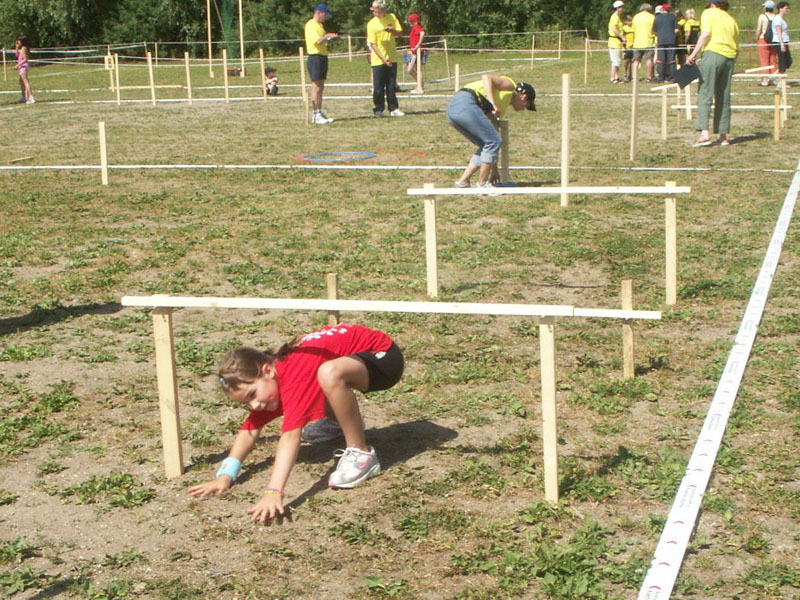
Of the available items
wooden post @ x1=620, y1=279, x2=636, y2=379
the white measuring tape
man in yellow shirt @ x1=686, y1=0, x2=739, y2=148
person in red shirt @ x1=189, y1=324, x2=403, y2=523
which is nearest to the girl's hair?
person in red shirt @ x1=189, y1=324, x2=403, y2=523

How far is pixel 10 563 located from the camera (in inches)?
146

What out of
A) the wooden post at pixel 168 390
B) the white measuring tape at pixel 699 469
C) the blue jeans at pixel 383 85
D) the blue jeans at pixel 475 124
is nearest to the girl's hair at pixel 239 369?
the wooden post at pixel 168 390

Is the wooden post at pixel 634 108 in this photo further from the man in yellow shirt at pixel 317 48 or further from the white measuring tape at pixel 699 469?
the man in yellow shirt at pixel 317 48

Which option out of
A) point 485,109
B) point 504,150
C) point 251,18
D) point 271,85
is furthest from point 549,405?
point 251,18

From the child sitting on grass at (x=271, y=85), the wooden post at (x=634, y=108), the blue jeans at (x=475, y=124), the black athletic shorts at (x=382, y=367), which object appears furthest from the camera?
the child sitting on grass at (x=271, y=85)

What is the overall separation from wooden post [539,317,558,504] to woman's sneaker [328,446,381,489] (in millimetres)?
748

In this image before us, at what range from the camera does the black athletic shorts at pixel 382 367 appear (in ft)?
14.3

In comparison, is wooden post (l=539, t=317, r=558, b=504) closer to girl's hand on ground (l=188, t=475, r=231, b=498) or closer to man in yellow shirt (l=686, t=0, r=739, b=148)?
girl's hand on ground (l=188, t=475, r=231, b=498)

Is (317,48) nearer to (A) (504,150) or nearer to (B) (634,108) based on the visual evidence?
(B) (634,108)

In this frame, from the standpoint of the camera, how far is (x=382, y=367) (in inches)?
173

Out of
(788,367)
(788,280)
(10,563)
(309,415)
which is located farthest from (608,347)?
(10,563)

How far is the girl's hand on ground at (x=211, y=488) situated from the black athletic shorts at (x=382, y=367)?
27.8 inches

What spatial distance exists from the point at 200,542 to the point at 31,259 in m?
5.31

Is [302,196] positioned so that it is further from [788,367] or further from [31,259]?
[788,367]
